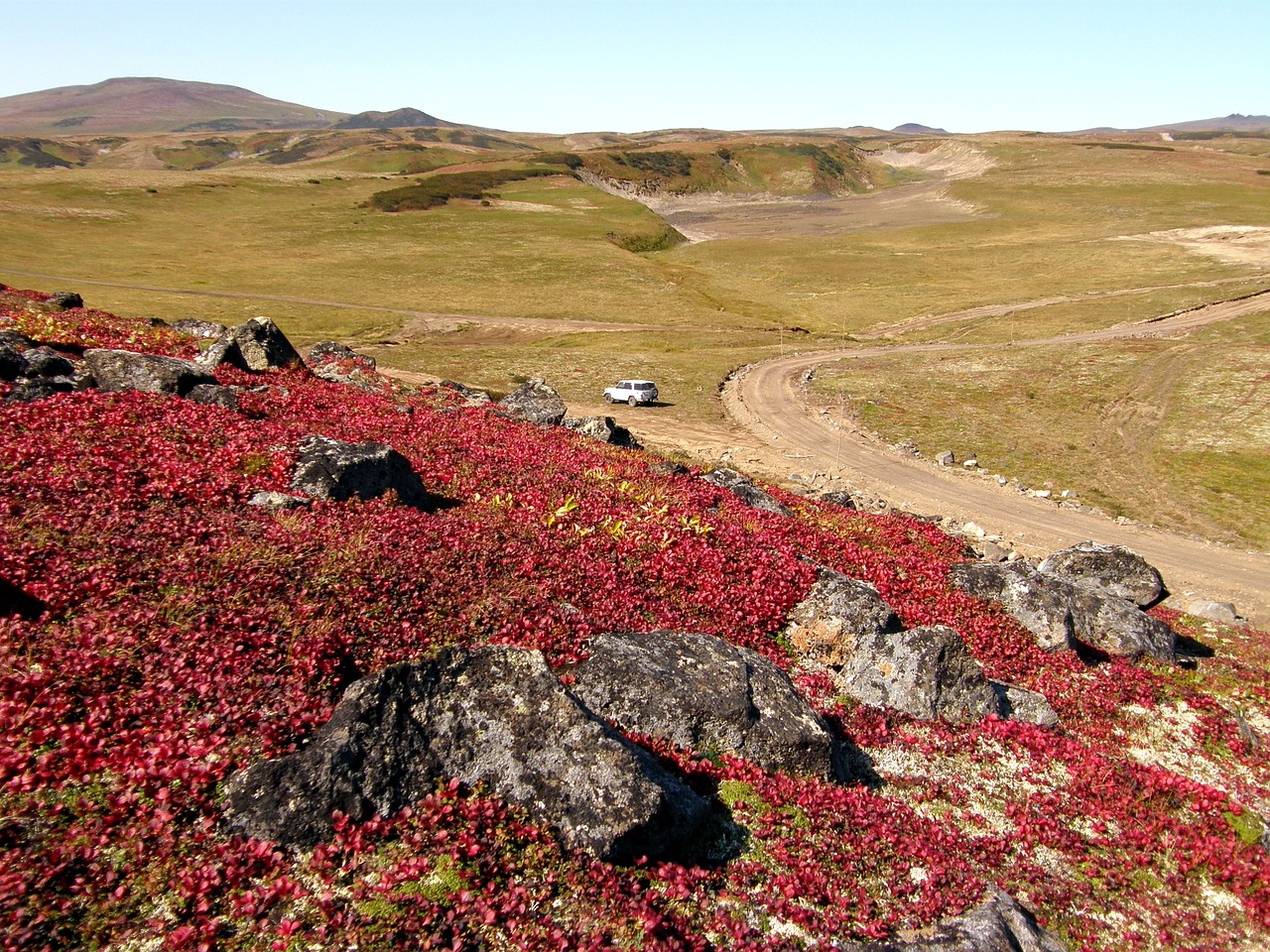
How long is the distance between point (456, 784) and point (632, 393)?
155ft

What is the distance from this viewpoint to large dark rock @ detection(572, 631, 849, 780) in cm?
1276

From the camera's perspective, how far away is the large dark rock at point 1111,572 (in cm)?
2727

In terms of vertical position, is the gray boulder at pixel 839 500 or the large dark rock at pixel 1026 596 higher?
the large dark rock at pixel 1026 596

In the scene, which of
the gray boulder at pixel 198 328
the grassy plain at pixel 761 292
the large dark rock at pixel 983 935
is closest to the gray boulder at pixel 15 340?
the gray boulder at pixel 198 328

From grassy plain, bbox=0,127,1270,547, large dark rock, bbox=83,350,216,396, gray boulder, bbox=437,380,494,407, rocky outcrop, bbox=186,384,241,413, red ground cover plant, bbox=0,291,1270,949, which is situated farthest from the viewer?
grassy plain, bbox=0,127,1270,547

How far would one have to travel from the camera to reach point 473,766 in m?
10.2

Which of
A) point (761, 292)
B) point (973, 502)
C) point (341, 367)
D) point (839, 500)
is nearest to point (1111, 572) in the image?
point (839, 500)

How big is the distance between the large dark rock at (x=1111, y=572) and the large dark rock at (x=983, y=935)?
1978 centimetres

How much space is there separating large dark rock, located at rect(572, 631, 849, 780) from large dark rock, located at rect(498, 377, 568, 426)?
808 inches

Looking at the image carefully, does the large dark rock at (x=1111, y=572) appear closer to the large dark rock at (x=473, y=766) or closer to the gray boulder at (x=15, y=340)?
the large dark rock at (x=473, y=766)

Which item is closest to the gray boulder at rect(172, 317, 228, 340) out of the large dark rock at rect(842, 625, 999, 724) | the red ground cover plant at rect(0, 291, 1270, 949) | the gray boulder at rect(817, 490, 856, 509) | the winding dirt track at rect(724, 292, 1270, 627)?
the red ground cover plant at rect(0, 291, 1270, 949)

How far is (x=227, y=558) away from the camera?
13523 mm

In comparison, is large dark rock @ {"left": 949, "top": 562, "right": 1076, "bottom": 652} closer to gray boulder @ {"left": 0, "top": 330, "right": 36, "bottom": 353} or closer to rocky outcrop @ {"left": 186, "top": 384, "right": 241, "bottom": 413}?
rocky outcrop @ {"left": 186, "top": 384, "right": 241, "bottom": 413}

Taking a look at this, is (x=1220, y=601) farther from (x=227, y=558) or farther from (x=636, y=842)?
(x=227, y=558)
